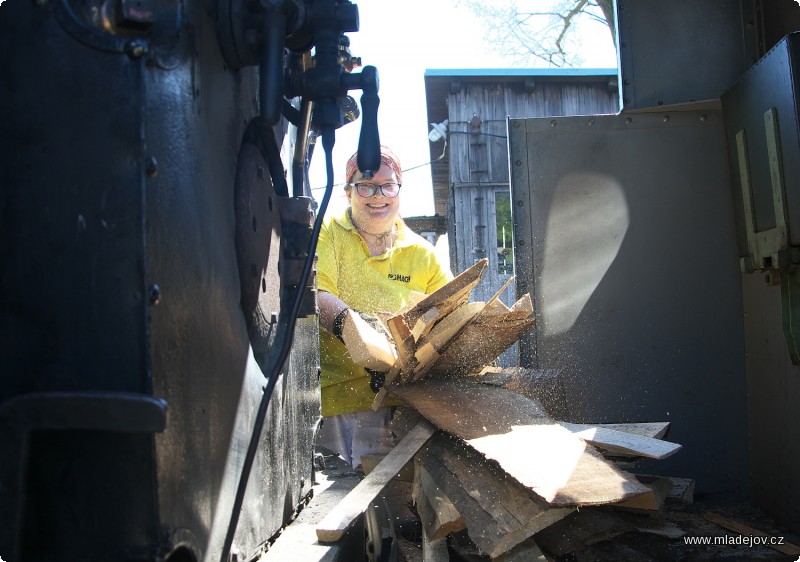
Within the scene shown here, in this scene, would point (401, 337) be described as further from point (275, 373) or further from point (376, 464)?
point (275, 373)

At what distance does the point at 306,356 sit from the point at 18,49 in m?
1.43

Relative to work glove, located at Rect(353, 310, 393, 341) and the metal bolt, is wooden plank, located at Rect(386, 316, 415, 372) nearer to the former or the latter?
work glove, located at Rect(353, 310, 393, 341)

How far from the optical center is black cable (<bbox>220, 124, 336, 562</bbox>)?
163 cm

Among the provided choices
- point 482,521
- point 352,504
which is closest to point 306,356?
point 352,504

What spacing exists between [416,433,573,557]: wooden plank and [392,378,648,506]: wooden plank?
8 cm

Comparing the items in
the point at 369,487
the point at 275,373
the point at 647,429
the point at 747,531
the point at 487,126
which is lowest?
the point at 747,531

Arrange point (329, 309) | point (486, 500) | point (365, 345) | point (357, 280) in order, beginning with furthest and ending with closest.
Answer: point (357, 280)
point (329, 309)
point (365, 345)
point (486, 500)

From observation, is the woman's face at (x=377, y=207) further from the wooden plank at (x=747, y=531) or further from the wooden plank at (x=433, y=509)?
the wooden plank at (x=747, y=531)

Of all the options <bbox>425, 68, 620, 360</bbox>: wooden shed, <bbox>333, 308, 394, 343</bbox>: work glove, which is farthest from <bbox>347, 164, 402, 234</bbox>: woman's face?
<bbox>425, 68, 620, 360</bbox>: wooden shed

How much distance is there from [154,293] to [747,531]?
309 cm

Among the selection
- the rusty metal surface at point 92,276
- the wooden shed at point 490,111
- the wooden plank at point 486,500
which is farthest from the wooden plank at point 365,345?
the wooden shed at point 490,111

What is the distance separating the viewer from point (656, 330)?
14.3 ft

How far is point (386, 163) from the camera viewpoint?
409 cm

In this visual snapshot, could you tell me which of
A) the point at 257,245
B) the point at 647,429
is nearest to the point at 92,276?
the point at 257,245
